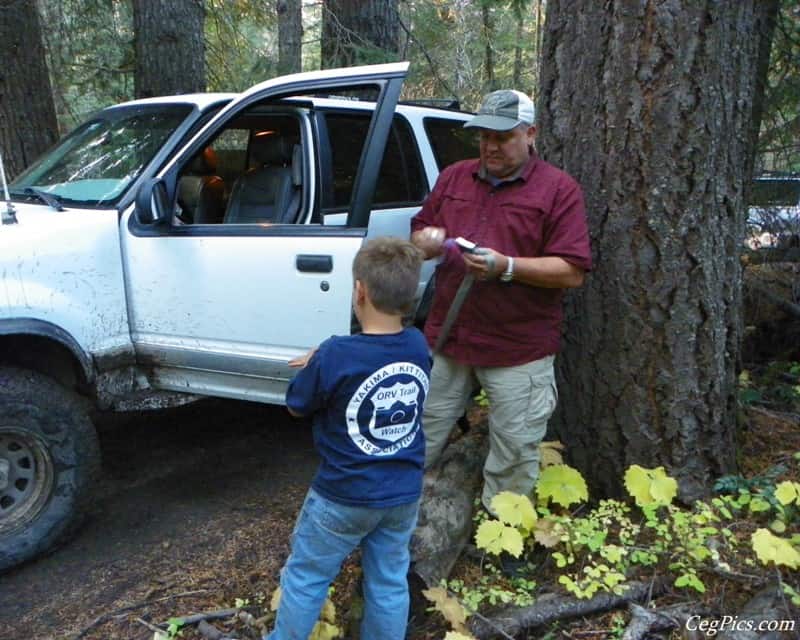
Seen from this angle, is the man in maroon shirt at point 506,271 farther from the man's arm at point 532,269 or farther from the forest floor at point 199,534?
the forest floor at point 199,534

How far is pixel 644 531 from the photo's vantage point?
10.2ft

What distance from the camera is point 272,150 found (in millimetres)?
4488

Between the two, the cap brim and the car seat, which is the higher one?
the cap brim

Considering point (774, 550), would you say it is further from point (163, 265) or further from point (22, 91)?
point (22, 91)

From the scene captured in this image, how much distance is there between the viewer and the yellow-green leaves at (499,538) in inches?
110

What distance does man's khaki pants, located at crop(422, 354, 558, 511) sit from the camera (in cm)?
296

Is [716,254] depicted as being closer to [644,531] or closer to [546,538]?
[644,531]

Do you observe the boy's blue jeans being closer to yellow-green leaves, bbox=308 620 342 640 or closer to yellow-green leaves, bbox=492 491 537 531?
yellow-green leaves, bbox=308 620 342 640

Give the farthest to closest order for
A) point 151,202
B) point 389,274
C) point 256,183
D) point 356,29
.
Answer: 1. point 356,29
2. point 256,183
3. point 151,202
4. point 389,274

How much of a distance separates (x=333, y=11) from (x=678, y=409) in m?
6.81

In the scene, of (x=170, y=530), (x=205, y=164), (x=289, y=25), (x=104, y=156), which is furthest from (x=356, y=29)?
(x=170, y=530)

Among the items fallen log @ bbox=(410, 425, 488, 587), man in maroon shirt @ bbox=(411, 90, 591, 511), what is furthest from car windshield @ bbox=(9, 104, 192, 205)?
fallen log @ bbox=(410, 425, 488, 587)

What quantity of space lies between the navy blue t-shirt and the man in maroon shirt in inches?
24.2

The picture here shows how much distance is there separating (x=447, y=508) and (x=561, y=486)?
52 centimetres
